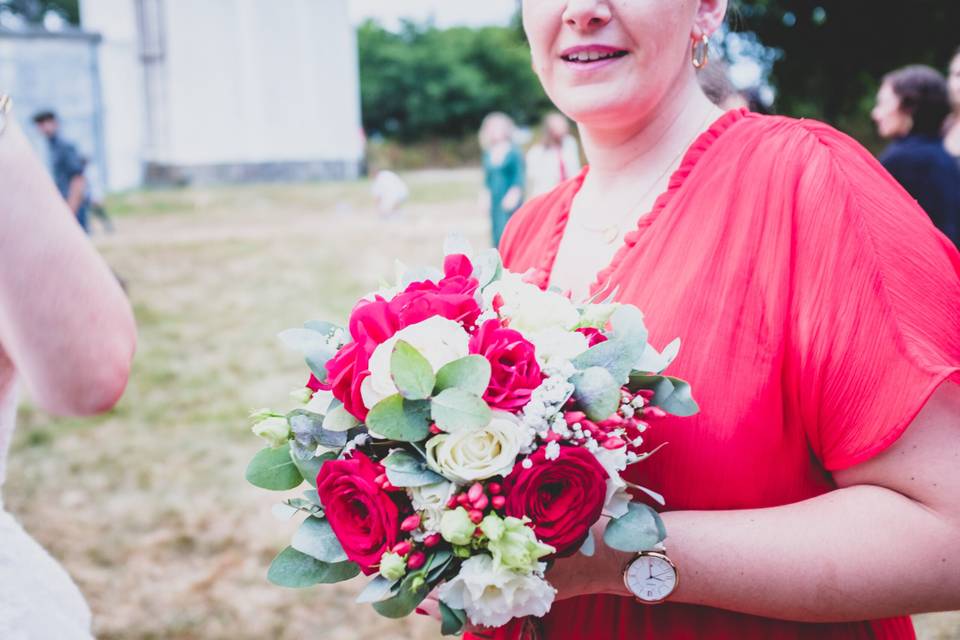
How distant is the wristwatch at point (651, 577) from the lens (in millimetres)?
1325

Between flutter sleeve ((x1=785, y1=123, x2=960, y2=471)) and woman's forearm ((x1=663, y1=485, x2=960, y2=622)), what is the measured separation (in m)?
0.09

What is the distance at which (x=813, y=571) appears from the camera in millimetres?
1312

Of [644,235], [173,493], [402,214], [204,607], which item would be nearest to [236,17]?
[402,214]

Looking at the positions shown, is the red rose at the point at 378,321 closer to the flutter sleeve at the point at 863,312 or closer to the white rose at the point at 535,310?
the white rose at the point at 535,310

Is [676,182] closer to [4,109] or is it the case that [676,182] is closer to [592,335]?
[592,335]

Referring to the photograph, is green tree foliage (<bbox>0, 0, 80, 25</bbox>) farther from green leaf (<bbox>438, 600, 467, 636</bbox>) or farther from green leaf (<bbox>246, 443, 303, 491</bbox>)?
green leaf (<bbox>438, 600, 467, 636</bbox>)

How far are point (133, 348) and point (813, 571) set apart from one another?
1.16 m

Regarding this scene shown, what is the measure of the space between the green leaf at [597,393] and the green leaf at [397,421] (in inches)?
9.5

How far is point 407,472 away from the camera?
1.20 m

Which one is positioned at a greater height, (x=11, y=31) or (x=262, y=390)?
(x=11, y=31)

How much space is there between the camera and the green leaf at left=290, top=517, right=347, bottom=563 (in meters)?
1.32

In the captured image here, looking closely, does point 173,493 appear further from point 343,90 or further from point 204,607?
point 343,90

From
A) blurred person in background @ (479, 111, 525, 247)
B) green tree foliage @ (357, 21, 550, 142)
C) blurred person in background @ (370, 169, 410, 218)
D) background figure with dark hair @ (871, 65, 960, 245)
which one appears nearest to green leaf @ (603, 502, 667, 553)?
background figure with dark hair @ (871, 65, 960, 245)

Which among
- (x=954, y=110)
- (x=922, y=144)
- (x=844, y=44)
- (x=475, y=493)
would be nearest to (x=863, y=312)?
(x=475, y=493)
